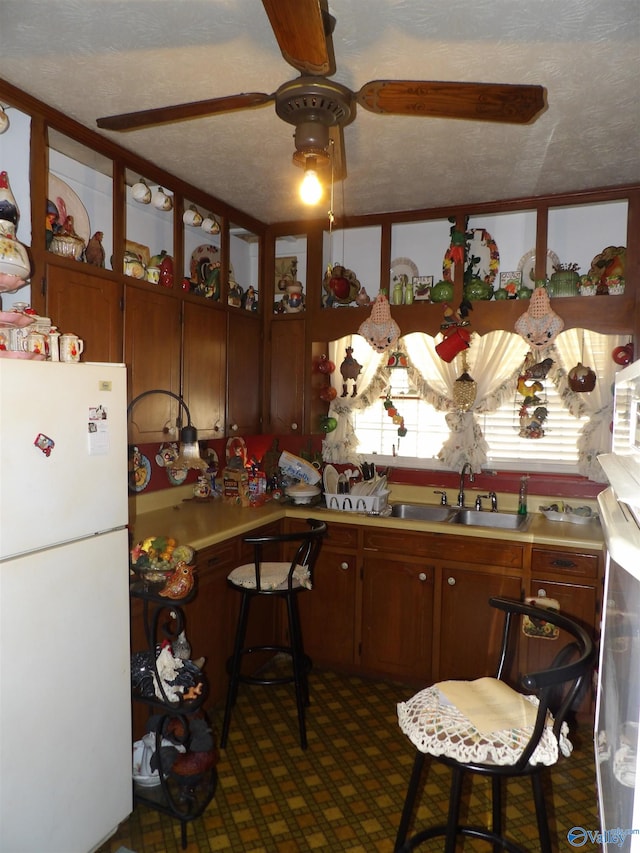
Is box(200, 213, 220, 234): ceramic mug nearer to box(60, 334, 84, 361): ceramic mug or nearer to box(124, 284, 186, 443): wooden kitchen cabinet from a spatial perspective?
box(124, 284, 186, 443): wooden kitchen cabinet

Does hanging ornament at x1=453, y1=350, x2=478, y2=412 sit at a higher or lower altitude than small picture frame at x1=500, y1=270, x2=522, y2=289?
lower

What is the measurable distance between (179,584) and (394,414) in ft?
6.75

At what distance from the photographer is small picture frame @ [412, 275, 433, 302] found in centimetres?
358

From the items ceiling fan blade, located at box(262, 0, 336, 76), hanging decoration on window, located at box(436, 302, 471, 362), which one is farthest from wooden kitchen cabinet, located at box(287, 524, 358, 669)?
ceiling fan blade, located at box(262, 0, 336, 76)

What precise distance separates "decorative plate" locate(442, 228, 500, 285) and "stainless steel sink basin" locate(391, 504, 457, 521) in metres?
1.42

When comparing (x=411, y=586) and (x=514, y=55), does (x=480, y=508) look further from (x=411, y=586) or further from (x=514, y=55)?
(x=514, y=55)

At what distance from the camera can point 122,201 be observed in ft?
8.77

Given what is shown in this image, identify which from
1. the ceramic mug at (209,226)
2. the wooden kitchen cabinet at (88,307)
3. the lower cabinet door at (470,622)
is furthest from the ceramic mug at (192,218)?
the lower cabinet door at (470,622)

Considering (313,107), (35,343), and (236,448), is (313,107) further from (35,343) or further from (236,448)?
(236,448)

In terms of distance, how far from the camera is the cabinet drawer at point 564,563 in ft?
9.19

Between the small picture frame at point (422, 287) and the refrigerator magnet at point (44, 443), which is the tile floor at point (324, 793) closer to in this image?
the refrigerator magnet at point (44, 443)

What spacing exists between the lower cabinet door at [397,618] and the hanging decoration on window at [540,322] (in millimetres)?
1417

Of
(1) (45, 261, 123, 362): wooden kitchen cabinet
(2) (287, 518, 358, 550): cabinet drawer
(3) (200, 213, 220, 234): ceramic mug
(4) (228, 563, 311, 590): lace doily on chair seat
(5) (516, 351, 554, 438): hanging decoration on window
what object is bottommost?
A: (4) (228, 563, 311, 590): lace doily on chair seat

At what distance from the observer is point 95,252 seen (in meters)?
2.56
